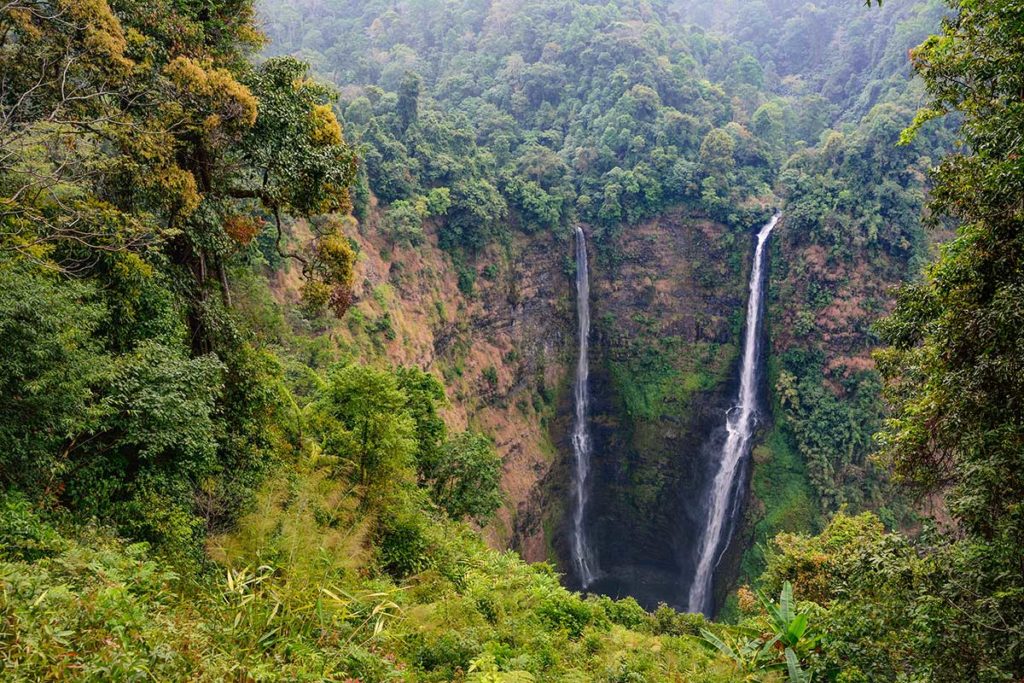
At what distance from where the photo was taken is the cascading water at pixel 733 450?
28.6 metres

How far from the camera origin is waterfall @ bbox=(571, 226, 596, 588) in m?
31.3

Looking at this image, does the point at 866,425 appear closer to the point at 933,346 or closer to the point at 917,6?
the point at 933,346

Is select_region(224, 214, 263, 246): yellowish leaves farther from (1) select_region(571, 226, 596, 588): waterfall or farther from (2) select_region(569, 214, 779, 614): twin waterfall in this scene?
(1) select_region(571, 226, 596, 588): waterfall

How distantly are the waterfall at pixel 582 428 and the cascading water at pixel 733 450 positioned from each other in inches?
229

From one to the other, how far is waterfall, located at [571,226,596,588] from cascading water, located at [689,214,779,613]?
5.81 meters

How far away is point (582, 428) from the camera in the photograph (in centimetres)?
3256

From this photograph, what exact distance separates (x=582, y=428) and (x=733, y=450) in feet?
26.4

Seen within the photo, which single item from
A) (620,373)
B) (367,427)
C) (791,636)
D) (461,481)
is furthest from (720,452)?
(367,427)

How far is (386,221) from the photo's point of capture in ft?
81.4

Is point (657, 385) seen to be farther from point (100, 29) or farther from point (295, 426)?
point (100, 29)

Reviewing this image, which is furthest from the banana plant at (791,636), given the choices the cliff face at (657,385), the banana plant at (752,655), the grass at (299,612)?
the cliff face at (657,385)

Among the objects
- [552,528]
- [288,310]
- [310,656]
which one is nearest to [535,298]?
[552,528]

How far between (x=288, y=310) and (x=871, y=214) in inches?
1078

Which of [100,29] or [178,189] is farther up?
[100,29]
